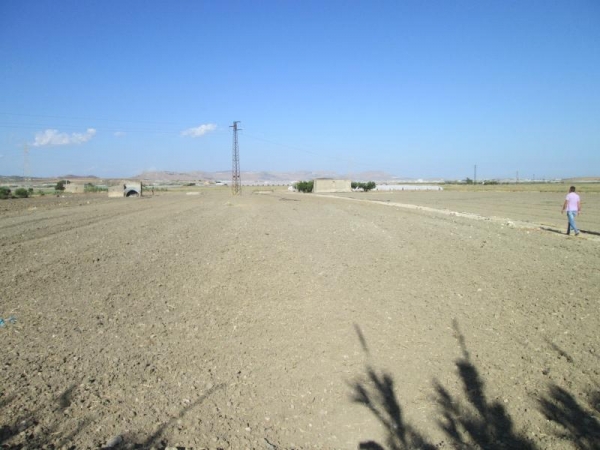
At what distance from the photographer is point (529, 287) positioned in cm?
971

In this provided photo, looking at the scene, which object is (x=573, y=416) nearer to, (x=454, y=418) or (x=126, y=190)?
(x=454, y=418)

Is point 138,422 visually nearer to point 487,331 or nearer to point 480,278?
point 487,331

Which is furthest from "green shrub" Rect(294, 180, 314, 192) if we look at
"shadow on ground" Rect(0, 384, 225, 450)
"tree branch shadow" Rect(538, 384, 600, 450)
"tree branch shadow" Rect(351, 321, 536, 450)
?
"shadow on ground" Rect(0, 384, 225, 450)

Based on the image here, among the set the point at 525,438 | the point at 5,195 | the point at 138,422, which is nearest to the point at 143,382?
the point at 138,422

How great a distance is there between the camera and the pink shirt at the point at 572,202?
1888cm

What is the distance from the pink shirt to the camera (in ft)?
61.9

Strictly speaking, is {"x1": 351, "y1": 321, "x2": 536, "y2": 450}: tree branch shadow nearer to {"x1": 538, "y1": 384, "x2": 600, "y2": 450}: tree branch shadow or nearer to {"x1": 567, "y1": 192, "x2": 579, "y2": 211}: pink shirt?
{"x1": 538, "y1": 384, "x2": 600, "y2": 450}: tree branch shadow

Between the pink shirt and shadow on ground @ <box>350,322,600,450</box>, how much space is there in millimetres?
15823

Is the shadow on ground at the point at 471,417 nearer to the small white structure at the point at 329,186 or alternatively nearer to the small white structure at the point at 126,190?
the small white structure at the point at 126,190

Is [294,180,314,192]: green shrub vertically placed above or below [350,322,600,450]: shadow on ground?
above

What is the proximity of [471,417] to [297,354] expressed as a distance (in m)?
2.22

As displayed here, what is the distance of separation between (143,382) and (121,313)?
259cm

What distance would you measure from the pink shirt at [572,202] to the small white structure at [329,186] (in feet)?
219

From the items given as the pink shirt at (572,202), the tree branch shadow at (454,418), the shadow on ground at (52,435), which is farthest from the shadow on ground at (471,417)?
the pink shirt at (572,202)
